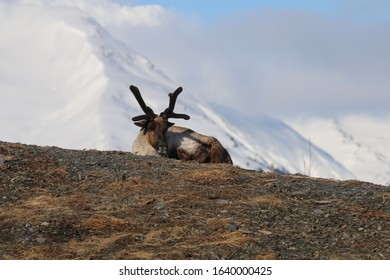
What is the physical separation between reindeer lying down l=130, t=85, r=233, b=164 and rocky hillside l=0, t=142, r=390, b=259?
635cm

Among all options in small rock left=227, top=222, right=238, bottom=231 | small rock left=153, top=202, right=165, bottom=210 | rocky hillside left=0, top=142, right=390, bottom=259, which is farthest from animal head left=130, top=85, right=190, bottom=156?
small rock left=227, top=222, right=238, bottom=231

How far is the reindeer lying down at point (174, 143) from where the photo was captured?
2933 centimetres

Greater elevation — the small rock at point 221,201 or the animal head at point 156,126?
the animal head at point 156,126

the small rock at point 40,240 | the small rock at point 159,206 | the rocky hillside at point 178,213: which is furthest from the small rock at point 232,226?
the small rock at point 40,240

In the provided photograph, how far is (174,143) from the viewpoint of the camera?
29.8 m

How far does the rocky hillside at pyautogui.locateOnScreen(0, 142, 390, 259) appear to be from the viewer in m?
17.2

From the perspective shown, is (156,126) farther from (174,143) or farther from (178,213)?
(178,213)

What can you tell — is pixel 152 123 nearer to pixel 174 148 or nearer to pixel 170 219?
pixel 174 148

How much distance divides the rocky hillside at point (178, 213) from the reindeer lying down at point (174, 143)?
635 cm

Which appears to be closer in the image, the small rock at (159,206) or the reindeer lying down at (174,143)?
the small rock at (159,206)

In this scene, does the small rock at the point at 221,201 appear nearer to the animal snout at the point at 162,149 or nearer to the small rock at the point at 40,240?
the small rock at the point at 40,240

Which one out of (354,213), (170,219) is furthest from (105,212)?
(354,213)

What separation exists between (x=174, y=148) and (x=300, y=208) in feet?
35.4

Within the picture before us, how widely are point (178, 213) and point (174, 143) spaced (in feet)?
36.3
